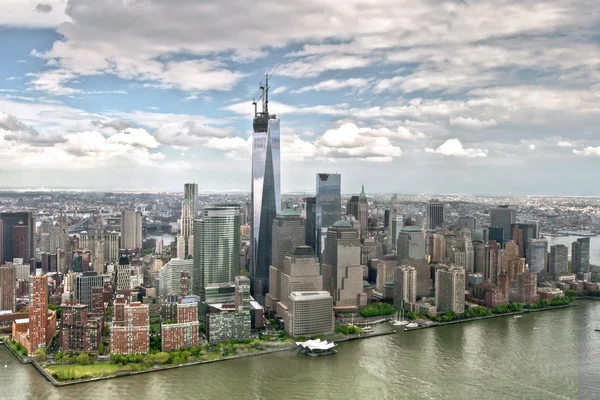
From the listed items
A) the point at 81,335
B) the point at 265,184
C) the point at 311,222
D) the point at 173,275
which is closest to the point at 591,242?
the point at 311,222

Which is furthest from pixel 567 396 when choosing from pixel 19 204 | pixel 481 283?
pixel 19 204

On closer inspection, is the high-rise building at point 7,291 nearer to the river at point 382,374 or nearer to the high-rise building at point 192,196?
the river at point 382,374

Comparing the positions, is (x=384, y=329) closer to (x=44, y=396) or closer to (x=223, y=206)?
(x=223, y=206)

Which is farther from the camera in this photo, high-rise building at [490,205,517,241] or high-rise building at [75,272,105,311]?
high-rise building at [490,205,517,241]

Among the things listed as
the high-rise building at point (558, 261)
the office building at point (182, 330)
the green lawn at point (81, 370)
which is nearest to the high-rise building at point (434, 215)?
the high-rise building at point (558, 261)

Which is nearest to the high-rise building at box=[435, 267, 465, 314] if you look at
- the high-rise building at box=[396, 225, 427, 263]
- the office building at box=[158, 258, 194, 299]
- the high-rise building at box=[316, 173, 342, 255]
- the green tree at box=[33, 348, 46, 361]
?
the high-rise building at box=[396, 225, 427, 263]

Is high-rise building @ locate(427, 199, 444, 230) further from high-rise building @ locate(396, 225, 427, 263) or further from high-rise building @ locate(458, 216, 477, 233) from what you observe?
high-rise building @ locate(396, 225, 427, 263)
